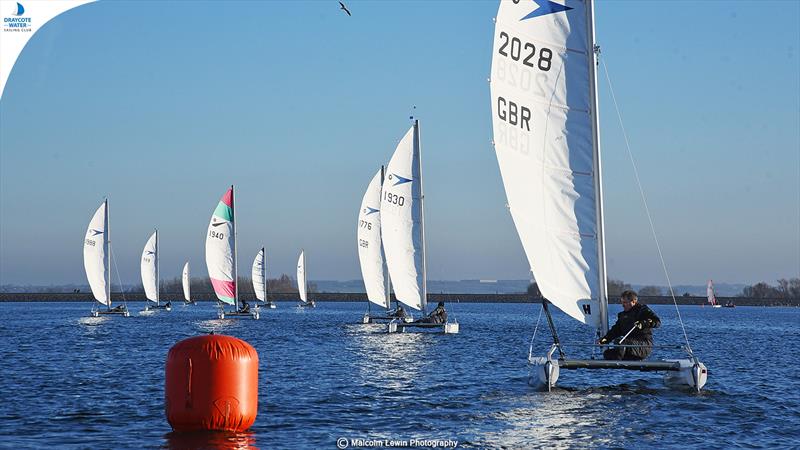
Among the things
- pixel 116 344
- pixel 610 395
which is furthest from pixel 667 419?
pixel 116 344

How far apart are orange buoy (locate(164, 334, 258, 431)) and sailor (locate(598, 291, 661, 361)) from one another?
8.60 m

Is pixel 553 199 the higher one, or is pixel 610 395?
pixel 553 199

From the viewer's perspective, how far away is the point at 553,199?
68.7 ft

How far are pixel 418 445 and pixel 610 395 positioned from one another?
7623 mm

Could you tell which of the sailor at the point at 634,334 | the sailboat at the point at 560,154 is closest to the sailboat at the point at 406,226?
the sailboat at the point at 560,154

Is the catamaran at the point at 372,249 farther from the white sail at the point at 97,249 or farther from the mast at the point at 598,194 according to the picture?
the mast at the point at 598,194

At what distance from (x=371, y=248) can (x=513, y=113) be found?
121ft

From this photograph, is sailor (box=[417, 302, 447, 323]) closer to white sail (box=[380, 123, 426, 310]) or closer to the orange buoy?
white sail (box=[380, 123, 426, 310])

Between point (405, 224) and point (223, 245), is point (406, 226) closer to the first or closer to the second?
point (405, 224)

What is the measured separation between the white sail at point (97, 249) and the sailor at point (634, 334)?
57854 millimetres

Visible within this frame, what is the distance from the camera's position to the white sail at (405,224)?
45.0 m

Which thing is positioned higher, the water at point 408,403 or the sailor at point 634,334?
the sailor at point 634,334

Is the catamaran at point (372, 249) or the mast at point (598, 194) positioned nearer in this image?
the mast at point (598, 194)

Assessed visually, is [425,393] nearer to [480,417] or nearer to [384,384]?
[384,384]
